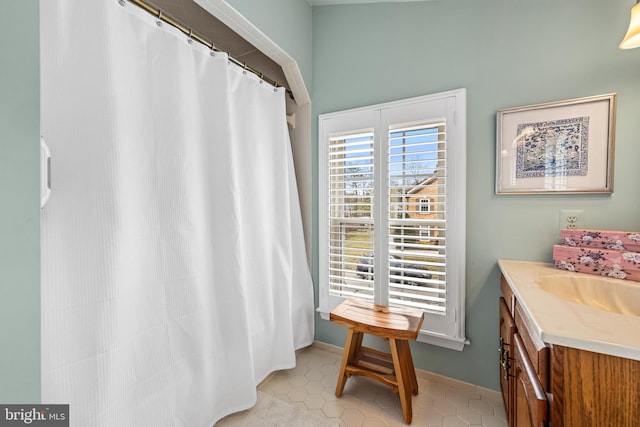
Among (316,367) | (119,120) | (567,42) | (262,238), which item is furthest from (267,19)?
(316,367)

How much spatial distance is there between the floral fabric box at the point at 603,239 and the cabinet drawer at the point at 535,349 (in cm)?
60

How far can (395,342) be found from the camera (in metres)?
1.45

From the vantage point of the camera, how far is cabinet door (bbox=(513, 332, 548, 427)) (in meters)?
0.75

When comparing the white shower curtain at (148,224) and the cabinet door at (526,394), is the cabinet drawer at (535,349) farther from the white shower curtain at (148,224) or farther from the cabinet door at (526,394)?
the white shower curtain at (148,224)

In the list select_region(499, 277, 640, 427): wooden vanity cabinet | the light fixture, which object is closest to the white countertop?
select_region(499, 277, 640, 427): wooden vanity cabinet

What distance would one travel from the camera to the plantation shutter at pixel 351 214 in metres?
1.89

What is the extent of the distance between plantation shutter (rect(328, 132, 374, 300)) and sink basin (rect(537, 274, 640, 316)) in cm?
100

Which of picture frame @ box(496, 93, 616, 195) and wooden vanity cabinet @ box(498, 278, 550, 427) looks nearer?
wooden vanity cabinet @ box(498, 278, 550, 427)

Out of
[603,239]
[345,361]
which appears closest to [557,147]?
[603,239]
